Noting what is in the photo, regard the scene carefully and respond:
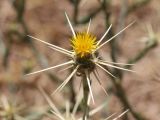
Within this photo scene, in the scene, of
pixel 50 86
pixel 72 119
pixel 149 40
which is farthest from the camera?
pixel 50 86

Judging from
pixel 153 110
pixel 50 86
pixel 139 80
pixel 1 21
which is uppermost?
pixel 1 21

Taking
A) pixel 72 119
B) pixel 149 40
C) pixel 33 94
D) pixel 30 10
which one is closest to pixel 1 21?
pixel 30 10

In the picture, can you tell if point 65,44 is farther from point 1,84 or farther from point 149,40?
point 149,40

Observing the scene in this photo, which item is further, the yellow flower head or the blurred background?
the blurred background

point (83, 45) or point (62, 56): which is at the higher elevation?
point (62, 56)

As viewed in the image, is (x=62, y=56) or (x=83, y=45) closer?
(x=83, y=45)

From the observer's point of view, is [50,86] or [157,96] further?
[50,86]

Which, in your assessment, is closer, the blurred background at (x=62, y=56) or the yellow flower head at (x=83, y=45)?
the yellow flower head at (x=83, y=45)

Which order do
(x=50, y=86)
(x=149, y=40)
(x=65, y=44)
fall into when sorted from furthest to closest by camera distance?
(x=65, y=44)
(x=50, y=86)
(x=149, y=40)
